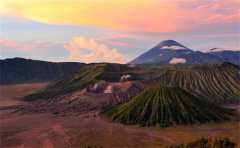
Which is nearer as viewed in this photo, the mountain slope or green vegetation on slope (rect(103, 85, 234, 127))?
green vegetation on slope (rect(103, 85, 234, 127))

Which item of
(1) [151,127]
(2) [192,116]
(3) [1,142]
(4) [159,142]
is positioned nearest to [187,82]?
(2) [192,116]

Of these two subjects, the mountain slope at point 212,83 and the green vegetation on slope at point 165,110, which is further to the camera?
the mountain slope at point 212,83

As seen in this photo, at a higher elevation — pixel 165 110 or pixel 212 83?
pixel 212 83

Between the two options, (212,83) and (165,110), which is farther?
(212,83)
